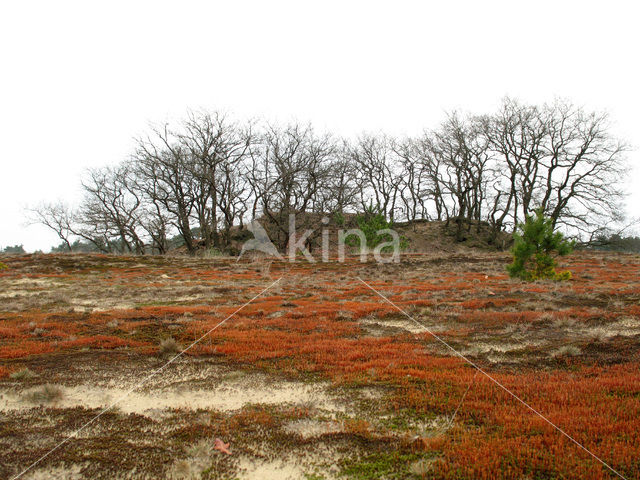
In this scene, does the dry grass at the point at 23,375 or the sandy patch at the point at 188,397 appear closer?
the sandy patch at the point at 188,397

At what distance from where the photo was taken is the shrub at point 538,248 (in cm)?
1538

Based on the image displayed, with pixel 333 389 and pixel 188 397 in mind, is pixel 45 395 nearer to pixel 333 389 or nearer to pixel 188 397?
pixel 188 397

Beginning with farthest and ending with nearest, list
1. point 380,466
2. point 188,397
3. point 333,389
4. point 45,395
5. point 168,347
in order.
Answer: point 168,347 → point 333,389 → point 188,397 → point 45,395 → point 380,466

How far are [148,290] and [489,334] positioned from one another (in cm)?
1393

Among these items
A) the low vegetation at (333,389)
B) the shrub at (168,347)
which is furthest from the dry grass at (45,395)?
the shrub at (168,347)

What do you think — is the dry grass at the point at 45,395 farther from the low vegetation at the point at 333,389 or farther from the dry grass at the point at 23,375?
the dry grass at the point at 23,375

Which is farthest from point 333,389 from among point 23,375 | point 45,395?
point 23,375

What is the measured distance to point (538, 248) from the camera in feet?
51.9

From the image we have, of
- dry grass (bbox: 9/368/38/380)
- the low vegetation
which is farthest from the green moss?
dry grass (bbox: 9/368/38/380)

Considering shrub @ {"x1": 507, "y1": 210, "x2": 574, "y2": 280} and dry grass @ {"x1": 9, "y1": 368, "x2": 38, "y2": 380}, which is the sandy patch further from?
shrub @ {"x1": 507, "y1": 210, "x2": 574, "y2": 280}

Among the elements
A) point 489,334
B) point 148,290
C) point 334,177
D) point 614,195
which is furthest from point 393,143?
point 489,334

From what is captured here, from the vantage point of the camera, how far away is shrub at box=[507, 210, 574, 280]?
15.4 metres

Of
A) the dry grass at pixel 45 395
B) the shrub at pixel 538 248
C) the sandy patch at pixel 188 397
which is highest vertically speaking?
the shrub at pixel 538 248

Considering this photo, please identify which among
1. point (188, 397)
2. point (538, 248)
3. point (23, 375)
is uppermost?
point (538, 248)
